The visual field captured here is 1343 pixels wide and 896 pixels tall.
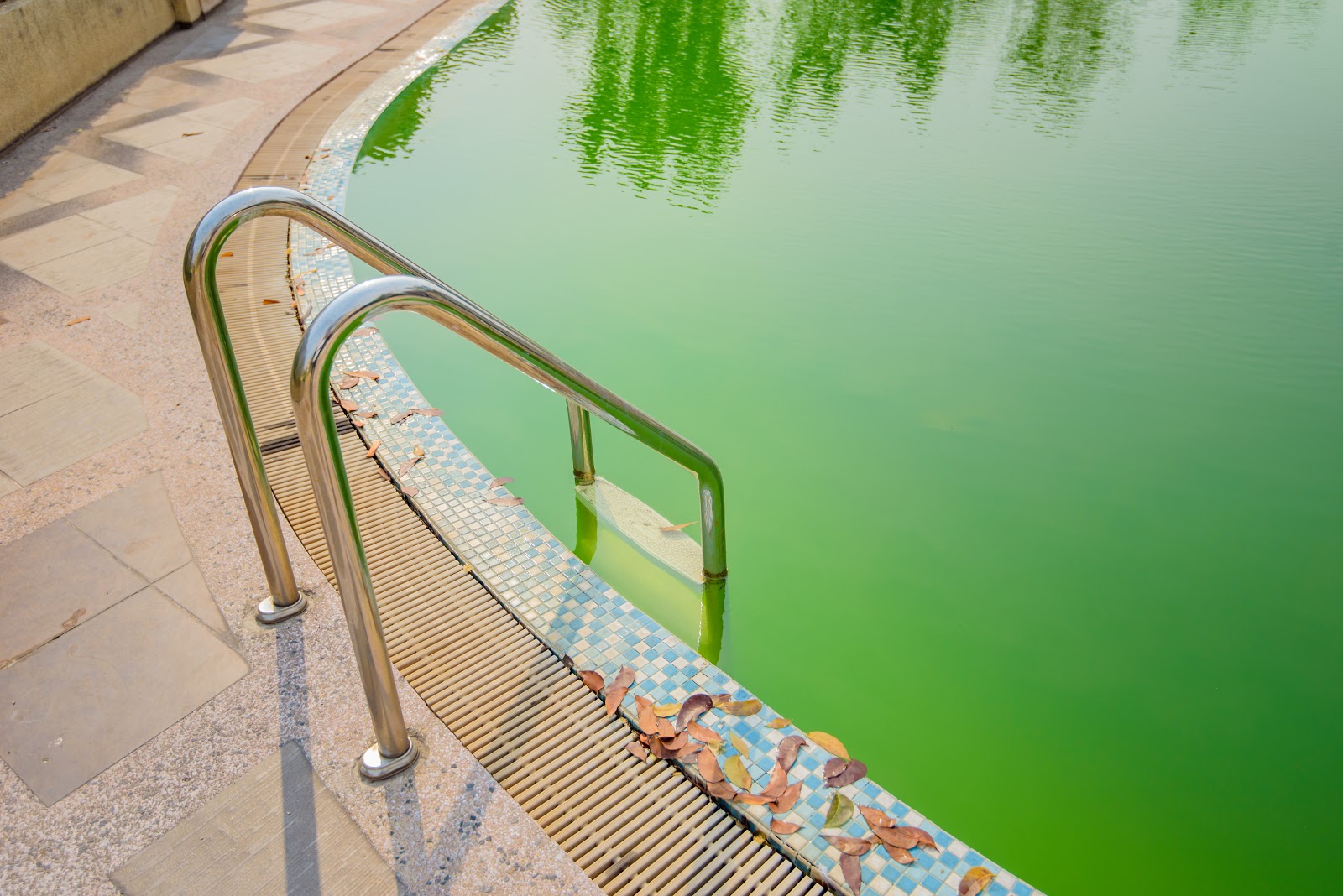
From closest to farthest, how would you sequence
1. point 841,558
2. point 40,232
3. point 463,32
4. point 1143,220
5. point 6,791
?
1. point 6,791
2. point 841,558
3. point 40,232
4. point 1143,220
5. point 463,32

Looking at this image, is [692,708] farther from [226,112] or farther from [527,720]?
[226,112]

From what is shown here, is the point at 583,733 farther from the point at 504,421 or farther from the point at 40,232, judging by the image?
the point at 40,232

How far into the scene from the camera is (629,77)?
27.6 ft

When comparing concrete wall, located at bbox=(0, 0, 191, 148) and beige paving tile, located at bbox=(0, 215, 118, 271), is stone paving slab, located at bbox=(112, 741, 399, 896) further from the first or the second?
concrete wall, located at bbox=(0, 0, 191, 148)

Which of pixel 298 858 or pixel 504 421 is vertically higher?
pixel 298 858

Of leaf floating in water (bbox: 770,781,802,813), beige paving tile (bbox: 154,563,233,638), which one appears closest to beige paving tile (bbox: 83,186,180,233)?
beige paving tile (bbox: 154,563,233,638)

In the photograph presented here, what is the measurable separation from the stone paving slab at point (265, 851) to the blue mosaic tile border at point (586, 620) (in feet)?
2.48

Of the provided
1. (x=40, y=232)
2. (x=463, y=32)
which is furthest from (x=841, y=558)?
(x=463, y=32)

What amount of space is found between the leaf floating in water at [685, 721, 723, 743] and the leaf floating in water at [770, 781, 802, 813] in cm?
21

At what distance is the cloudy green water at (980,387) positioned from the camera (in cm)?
268

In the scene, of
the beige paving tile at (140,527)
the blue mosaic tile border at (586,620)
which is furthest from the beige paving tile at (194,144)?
the beige paving tile at (140,527)

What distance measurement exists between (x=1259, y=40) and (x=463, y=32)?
8553mm

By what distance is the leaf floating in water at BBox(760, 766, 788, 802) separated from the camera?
218cm

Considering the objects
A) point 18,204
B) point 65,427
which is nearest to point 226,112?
point 18,204
